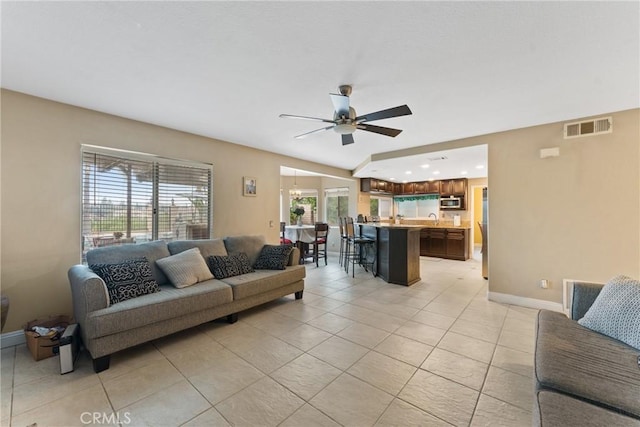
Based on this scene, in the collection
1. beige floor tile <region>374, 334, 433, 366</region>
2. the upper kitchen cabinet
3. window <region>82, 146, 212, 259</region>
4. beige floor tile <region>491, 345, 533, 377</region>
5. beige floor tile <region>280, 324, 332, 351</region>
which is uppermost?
the upper kitchen cabinet

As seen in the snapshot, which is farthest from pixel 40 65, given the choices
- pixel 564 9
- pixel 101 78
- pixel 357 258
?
pixel 357 258

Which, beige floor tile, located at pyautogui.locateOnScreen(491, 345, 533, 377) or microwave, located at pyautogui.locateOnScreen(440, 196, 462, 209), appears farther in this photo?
microwave, located at pyautogui.locateOnScreen(440, 196, 462, 209)

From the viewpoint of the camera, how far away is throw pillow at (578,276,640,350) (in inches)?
65.5

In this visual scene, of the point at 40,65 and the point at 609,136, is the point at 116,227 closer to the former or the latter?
the point at 40,65

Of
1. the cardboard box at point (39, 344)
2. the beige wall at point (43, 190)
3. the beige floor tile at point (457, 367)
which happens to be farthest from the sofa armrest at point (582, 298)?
the beige wall at point (43, 190)

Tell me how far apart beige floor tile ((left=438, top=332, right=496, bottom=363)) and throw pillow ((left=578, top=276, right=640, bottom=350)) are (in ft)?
A: 2.57

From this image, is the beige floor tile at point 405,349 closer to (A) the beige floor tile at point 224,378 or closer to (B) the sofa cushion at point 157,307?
(A) the beige floor tile at point 224,378

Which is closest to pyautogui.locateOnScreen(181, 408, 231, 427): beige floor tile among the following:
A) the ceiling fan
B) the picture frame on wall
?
the ceiling fan

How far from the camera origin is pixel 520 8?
5.11 feet

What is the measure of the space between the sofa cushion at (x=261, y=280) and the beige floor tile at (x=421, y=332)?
1.59 m

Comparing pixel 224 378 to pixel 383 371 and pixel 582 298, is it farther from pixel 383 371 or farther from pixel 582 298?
pixel 582 298

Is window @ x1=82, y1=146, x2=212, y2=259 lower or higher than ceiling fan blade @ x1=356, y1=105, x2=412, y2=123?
lower

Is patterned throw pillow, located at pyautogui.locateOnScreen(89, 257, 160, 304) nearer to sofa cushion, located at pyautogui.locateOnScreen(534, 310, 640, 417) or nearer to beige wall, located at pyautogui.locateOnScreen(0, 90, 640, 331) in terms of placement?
beige wall, located at pyautogui.locateOnScreen(0, 90, 640, 331)

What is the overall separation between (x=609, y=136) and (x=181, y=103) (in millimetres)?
5184
